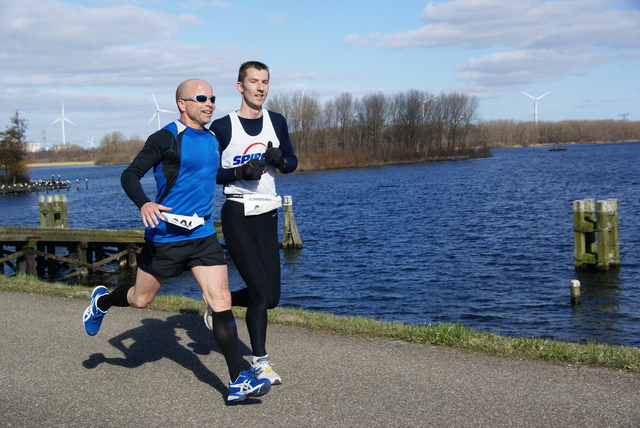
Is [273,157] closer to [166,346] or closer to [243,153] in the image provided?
[243,153]

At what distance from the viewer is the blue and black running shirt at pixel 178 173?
4.67 m

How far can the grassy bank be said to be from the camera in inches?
213

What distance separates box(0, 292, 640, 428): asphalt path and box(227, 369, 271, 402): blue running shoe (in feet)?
0.30

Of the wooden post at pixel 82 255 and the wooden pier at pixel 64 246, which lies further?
the wooden post at pixel 82 255

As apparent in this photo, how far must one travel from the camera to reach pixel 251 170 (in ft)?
16.1

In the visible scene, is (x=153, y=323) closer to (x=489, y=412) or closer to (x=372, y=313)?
(x=489, y=412)

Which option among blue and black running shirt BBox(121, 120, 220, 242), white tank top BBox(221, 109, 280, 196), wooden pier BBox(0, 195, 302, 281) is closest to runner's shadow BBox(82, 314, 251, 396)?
blue and black running shirt BBox(121, 120, 220, 242)

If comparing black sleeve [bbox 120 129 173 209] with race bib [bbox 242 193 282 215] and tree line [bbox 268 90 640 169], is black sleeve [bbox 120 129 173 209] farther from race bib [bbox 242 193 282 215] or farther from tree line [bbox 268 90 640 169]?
tree line [bbox 268 90 640 169]

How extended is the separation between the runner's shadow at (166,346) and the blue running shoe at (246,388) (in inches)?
13.6

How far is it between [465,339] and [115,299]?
3.10m

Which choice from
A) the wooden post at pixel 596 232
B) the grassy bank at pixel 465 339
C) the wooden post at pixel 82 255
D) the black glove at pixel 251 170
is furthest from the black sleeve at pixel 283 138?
the wooden post at pixel 82 255

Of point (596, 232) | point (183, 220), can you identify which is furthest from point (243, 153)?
point (596, 232)

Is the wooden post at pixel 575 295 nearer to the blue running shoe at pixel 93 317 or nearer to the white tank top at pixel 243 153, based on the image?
the white tank top at pixel 243 153

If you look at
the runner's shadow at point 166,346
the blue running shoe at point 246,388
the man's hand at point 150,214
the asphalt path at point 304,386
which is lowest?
the runner's shadow at point 166,346
